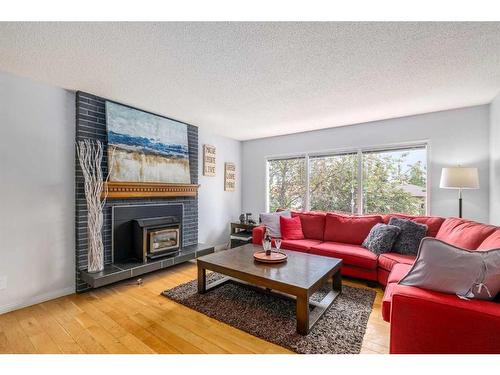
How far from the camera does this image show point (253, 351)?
1.65 metres

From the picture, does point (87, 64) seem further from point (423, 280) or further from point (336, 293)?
point (336, 293)

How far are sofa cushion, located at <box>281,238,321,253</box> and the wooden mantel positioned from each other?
174 cm

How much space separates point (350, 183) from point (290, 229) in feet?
4.61

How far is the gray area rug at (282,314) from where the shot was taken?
1737 millimetres

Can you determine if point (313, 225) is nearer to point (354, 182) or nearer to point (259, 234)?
point (259, 234)

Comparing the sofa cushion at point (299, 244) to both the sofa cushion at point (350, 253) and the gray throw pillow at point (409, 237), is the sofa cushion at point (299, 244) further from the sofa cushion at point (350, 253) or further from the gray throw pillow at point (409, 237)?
the gray throw pillow at point (409, 237)

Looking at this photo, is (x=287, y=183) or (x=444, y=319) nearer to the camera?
(x=444, y=319)

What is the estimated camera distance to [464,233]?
2145 mm

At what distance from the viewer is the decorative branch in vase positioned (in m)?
2.60

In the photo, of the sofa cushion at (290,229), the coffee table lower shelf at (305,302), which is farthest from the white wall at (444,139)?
the coffee table lower shelf at (305,302)

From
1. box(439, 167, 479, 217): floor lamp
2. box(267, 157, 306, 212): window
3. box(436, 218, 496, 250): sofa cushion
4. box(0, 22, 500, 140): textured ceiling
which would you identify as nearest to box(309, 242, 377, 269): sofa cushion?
box(436, 218, 496, 250): sofa cushion

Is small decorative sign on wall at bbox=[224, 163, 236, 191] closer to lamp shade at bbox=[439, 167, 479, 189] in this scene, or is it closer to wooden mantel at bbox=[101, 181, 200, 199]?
wooden mantel at bbox=[101, 181, 200, 199]

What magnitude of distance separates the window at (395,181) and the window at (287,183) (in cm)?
115

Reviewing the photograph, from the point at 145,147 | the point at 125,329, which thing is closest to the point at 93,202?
the point at 145,147
